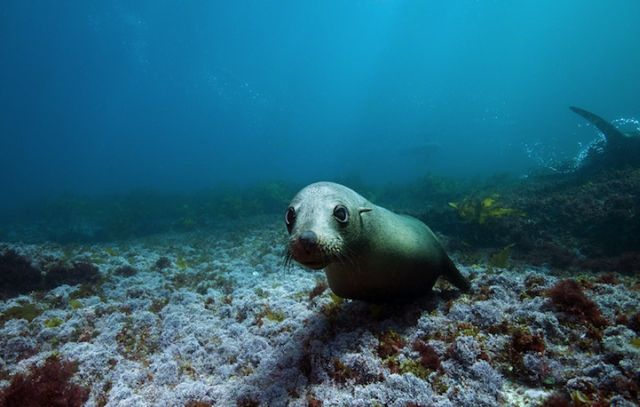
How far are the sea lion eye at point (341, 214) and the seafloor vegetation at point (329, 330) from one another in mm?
1218

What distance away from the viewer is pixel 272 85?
143875mm

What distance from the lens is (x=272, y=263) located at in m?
8.27

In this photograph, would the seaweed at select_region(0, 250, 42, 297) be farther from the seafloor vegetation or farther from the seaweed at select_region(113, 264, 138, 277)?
the seaweed at select_region(113, 264, 138, 277)

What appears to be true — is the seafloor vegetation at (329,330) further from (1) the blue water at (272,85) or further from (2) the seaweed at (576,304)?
(1) the blue water at (272,85)

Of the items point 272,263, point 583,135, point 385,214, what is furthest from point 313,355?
point 583,135

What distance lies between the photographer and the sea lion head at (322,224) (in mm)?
2760

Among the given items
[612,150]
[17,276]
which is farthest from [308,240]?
[612,150]

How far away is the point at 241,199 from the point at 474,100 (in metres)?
180

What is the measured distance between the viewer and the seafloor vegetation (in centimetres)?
260

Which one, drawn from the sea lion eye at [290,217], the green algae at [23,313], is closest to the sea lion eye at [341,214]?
the sea lion eye at [290,217]

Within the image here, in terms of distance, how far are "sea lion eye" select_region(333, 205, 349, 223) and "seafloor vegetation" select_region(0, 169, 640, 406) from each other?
122 centimetres

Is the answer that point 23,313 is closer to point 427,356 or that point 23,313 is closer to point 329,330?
point 329,330

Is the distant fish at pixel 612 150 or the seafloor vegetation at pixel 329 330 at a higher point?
the distant fish at pixel 612 150

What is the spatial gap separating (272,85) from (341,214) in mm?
150820
